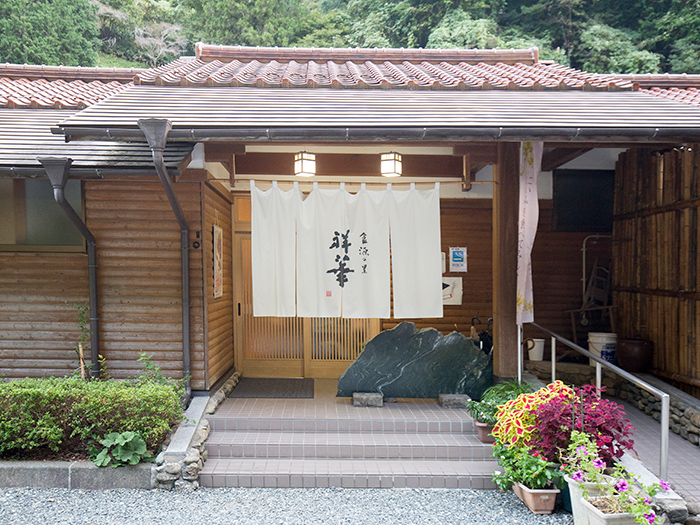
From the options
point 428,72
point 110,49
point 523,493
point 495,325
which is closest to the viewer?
point 523,493

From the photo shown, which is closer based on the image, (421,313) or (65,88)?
(421,313)

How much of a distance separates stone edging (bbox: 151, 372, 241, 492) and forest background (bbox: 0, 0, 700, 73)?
15589 mm

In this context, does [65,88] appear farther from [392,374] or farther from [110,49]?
[110,49]

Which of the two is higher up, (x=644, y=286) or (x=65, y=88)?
(x=65, y=88)

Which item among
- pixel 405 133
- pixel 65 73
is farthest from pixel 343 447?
pixel 65 73

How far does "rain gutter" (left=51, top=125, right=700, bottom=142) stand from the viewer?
517 centimetres

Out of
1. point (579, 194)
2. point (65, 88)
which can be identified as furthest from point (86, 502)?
point (579, 194)

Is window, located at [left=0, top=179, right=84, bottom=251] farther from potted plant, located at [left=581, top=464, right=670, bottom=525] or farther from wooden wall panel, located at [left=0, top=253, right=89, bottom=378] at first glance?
potted plant, located at [left=581, top=464, right=670, bottom=525]

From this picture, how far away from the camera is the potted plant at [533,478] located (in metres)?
4.52

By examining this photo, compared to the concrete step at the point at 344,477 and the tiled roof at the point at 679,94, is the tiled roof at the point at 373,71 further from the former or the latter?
the concrete step at the point at 344,477

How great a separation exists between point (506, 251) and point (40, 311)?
6106 mm

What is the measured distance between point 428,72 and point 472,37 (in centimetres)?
1030

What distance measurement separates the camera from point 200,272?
650cm

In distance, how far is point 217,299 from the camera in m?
7.10
